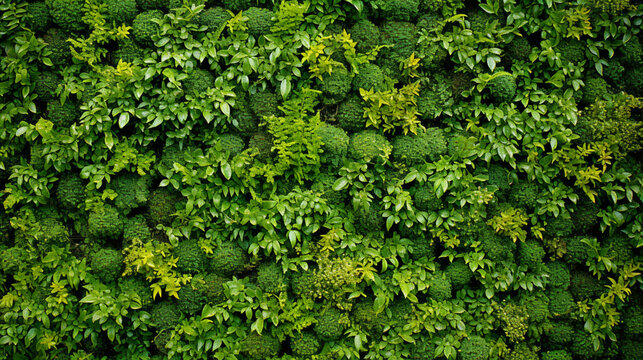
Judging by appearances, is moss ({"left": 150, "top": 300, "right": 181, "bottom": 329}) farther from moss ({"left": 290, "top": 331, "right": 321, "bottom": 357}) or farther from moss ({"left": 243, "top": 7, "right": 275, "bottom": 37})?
moss ({"left": 243, "top": 7, "right": 275, "bottom": 37})

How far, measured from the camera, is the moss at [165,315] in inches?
138

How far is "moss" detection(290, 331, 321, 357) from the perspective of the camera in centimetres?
352

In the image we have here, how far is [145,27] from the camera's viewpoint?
3.43 metres

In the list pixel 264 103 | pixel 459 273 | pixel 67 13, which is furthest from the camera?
pixel 459 273

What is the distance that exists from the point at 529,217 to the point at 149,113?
3067mm

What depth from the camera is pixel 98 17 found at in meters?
3.42

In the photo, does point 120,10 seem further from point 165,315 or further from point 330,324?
point 330,324

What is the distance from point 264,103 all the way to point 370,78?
0.82 m

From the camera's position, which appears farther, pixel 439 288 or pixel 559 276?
pixel 559 276

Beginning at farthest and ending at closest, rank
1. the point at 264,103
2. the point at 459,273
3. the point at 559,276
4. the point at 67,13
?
1. the point at 559,276
2. the point at 459,273
3. the point at 264,103
4. the point at 67,13

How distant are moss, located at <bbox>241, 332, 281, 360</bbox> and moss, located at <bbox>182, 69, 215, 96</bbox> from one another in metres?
1.87

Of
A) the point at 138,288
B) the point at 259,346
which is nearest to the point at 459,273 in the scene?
the point at 259,346

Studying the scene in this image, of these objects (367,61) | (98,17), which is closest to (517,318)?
(367,61)

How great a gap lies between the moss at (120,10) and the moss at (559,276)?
3.82 meters
